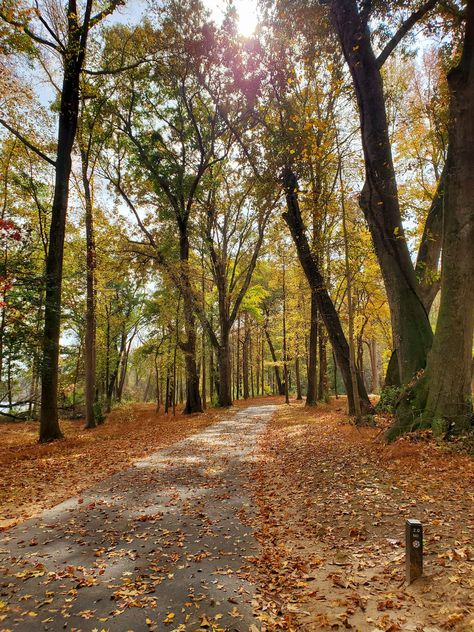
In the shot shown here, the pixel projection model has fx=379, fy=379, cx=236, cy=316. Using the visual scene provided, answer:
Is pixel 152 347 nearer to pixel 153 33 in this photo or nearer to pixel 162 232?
pixel 162 232

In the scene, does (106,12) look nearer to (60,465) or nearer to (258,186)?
(258,186)

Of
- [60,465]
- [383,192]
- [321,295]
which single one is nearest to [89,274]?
[60,465]

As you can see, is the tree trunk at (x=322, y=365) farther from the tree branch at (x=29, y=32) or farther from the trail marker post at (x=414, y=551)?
the trail marker post at (x=414, y=551)

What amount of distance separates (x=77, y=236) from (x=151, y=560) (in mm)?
20767

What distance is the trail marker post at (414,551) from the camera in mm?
3639

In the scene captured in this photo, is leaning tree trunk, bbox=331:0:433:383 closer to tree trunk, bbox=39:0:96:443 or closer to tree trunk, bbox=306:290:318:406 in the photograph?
tree trunk, bbox=39:0:96:443

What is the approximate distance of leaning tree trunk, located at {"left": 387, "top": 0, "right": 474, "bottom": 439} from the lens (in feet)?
25.0

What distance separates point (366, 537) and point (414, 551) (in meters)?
1.24

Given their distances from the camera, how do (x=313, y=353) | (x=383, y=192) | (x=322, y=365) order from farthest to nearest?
(x=322, y=365)
(x=313, y=353)
(x=383, y=192)

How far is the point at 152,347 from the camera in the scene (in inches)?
1061

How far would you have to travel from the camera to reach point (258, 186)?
45.2 ft

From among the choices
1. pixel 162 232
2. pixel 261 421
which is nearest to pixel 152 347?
pixel 162 232

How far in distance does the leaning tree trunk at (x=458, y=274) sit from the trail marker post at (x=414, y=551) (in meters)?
4.48

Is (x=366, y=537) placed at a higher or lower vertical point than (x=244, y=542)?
higher
